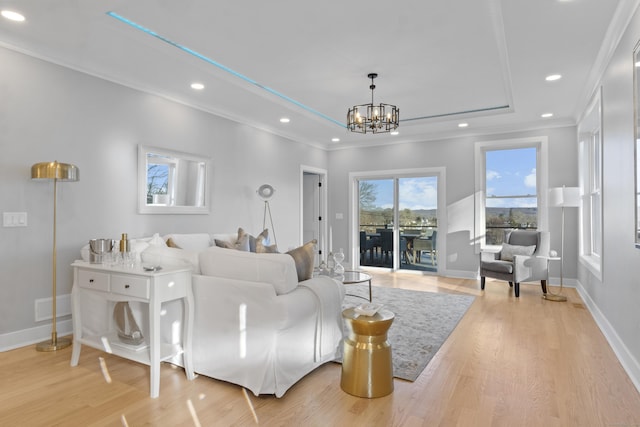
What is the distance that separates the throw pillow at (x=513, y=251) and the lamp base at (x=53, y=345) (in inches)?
216

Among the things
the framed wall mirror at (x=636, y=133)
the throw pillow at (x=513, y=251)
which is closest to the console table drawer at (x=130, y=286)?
the framed wall mirror at (x=636, y=133)

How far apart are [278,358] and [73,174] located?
247cm

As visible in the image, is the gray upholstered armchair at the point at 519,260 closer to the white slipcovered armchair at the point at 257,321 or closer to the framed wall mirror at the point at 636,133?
the framed wall mirror at the point at 636,133

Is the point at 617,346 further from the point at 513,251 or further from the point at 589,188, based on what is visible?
the point at 589,188

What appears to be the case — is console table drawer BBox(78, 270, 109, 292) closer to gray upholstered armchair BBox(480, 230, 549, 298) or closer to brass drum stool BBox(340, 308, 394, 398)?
brass drum stool BBox(340, 308, 394, 398)

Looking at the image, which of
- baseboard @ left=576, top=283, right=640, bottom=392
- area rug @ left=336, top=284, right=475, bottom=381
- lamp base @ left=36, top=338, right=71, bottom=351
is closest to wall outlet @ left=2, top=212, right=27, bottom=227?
lamp base @ left=36, top=338, right=71, bottom=351

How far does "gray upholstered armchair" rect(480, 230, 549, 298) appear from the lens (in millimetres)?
5161

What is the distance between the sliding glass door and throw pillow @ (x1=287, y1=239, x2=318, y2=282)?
15.7 feet

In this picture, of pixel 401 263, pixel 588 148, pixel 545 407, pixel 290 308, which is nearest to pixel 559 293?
pixel 588 148

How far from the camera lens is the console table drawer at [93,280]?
260 cm

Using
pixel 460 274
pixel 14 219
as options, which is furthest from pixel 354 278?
pixel 14 219

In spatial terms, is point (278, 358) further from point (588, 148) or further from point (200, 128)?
point (588, 148)

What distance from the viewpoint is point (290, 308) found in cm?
233

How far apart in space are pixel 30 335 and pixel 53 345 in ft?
0.99
